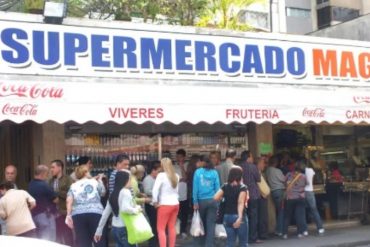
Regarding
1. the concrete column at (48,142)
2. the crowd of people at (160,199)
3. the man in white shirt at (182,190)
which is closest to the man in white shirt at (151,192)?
the crowd of people at (160,199)

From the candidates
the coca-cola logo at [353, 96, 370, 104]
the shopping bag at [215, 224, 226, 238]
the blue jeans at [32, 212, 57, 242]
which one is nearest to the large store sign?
the coca-cola logo at [353, 96, 370, 104]

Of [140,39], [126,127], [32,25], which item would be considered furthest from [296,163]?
[32,25]

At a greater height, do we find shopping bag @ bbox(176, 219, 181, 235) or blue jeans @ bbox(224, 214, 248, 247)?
blue jeans @ bbox(224, 214, 248, 247)

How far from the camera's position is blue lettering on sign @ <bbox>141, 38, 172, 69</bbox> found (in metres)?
10.8

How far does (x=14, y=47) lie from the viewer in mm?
9734

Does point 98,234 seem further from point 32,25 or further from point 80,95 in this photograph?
point 32,25

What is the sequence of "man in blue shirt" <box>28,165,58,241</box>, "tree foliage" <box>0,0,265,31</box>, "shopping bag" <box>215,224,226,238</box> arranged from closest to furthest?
"man in blue shirt" <box>28,165,58,241</box> → "shopping bag" <box>215,224,226,238</box> → "tree foliage" <box>0,0,265,31</box>

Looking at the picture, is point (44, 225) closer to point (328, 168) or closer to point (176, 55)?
point (176, 55)

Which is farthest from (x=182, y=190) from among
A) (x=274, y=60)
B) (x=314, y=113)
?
(x=274, y=60)

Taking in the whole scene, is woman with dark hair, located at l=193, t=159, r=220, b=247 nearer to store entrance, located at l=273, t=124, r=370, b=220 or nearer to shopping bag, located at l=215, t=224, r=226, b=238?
shopping bag, located at l=215, t=224, r=226, b=238

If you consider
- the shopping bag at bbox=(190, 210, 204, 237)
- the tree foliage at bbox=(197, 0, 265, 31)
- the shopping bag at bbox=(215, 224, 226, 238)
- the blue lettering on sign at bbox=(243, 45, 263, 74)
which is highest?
the tree foliage at bbox=(197, 0, 265, 31)

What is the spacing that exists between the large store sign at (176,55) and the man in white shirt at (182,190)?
196 cm

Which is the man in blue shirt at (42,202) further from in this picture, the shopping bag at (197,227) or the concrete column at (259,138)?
the concrete column at (259,138)

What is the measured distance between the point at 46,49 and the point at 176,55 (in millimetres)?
2422
